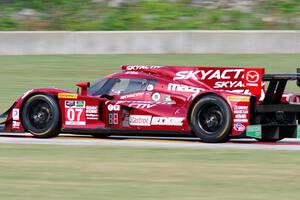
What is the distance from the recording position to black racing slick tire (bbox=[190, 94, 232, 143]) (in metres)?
12.4

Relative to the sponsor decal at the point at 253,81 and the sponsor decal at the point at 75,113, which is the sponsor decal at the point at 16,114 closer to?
the sponsor decal at the point at 75,113

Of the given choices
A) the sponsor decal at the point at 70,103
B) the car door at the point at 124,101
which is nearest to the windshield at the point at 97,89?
the car door at the point at 124,101

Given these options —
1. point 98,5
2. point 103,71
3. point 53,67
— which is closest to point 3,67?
point 53,67

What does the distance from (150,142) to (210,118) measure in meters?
0.99

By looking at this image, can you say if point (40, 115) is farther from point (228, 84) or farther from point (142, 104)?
point (228, 84)

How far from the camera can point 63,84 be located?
2083cm

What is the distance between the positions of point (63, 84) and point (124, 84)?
7.62 metres

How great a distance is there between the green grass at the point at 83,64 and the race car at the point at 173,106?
285 inches

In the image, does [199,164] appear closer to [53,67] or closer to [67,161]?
[67,161]

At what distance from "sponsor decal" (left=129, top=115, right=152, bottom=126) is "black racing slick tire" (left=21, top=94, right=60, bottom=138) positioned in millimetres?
1094

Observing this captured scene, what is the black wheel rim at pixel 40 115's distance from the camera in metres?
13.5

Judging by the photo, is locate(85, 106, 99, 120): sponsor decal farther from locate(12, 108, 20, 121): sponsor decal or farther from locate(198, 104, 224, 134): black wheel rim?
locate(198, 104, 224, 134): black wheel rim

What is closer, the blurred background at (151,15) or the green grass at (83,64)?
the green grass at (83,64)

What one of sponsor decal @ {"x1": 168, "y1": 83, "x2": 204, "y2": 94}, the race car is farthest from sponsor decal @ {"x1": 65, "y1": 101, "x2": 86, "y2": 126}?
sponsor decal @ {"x1": 168, "y1": 83, "x2": 204, "y2": 94}
